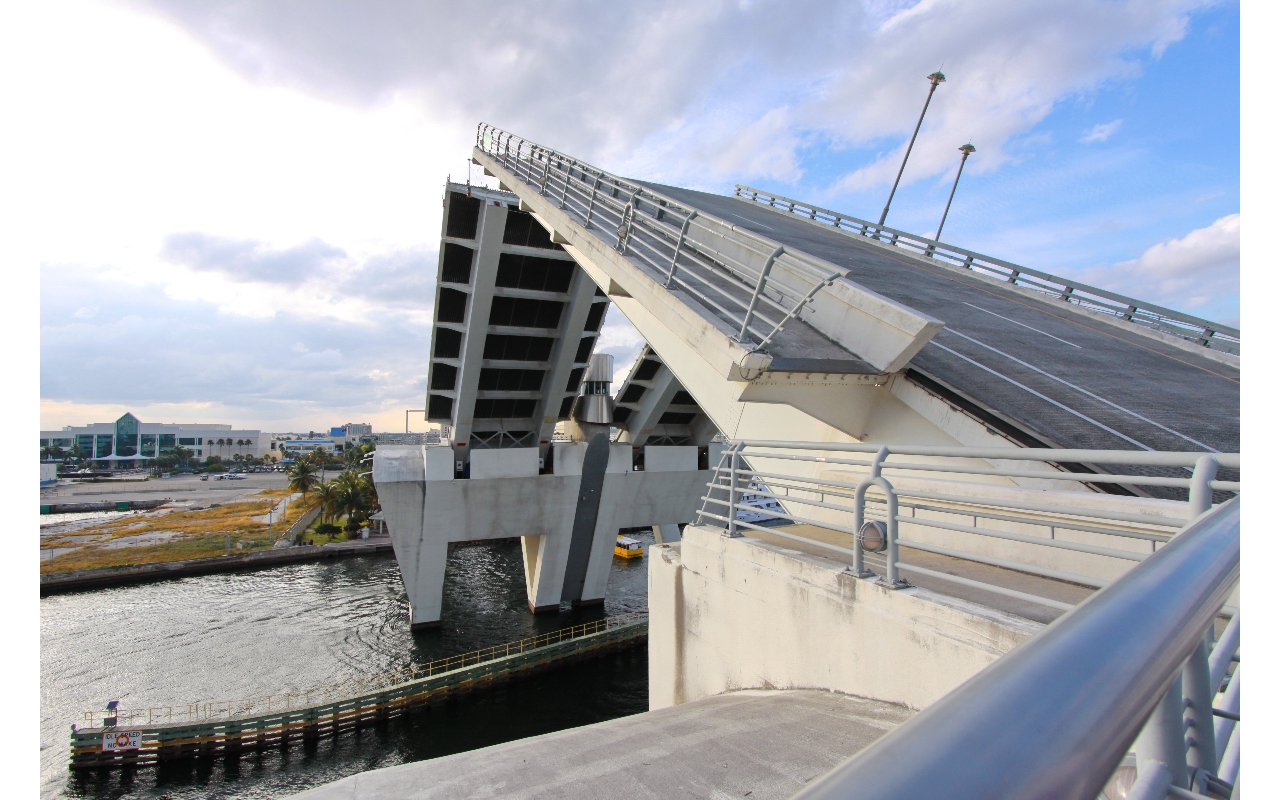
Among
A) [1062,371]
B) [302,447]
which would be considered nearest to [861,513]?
[1062,371]

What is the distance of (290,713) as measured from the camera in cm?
1616

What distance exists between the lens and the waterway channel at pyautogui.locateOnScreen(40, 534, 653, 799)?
15.3 metres

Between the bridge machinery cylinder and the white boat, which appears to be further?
the bridge machinery cylinder

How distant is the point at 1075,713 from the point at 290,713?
65.1 ft

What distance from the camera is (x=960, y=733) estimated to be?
633 mm

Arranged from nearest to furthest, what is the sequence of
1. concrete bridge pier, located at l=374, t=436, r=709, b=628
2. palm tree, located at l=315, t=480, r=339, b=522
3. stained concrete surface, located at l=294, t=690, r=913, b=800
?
stained concrete surface, located at l=294, t=690, r=913, b=800 < concrete bridge pier, located at l=374, t=436, r=709, b=628 < palm tree, located at l=315, t=480, r=339, b=522

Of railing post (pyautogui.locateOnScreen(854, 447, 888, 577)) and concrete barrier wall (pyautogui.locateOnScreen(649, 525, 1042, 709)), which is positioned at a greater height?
railing post (pyautogui.locateOnScreen(854, 447, 888, 577))

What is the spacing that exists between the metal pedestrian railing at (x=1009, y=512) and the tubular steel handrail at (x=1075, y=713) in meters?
1.28

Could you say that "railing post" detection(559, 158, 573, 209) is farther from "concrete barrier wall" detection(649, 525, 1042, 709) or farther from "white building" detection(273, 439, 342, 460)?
"white building" detection(273, 439, 342, 460)

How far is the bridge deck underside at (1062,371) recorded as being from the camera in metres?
7.19

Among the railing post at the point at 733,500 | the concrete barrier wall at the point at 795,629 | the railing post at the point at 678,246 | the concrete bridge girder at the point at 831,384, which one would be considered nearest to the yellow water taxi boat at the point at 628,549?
the concrete bridge girder at the point at 831,384

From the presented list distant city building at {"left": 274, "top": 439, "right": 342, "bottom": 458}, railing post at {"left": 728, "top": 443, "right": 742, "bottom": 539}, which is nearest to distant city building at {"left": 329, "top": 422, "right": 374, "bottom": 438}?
distant city building at {"left": 274, "top": 439, "right": 342, "bottom": 458}

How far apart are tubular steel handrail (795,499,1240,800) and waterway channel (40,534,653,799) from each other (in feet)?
57.9

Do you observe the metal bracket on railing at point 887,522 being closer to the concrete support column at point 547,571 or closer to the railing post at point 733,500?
the railing post at point 733,500
